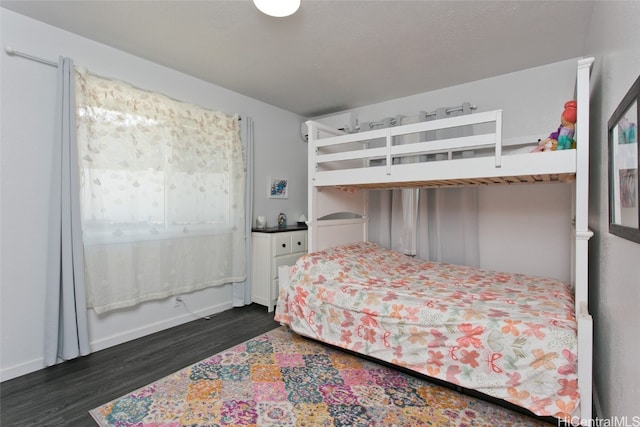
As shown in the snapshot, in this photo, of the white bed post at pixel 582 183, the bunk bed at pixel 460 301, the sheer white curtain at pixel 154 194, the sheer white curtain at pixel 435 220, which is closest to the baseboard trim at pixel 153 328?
the sheer white curtain at pixel 154 194

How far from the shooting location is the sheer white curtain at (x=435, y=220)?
3002 mm

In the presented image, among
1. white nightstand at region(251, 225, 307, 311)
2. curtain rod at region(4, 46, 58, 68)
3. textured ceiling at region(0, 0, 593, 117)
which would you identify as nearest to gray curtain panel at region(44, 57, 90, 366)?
curtain rod at region(4, 46, 58, 68)

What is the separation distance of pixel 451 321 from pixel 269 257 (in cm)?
206

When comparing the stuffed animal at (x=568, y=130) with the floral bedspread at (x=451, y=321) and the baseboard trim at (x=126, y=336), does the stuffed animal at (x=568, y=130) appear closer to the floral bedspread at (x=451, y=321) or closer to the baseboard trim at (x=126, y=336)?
the floral bedspread at (x=451, y=321)

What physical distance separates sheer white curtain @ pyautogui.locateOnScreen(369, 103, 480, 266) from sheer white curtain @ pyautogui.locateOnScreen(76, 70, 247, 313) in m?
1.75

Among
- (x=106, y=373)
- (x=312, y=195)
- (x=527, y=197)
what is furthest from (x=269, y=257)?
(x=527, y=197)

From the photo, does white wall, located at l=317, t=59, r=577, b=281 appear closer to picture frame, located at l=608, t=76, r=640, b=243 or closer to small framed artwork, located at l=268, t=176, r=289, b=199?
picture frame, located at l=608, t=76, r=640, b=243

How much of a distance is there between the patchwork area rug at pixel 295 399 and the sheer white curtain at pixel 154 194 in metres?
1.01

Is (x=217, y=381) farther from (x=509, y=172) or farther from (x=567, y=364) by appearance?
(x=509, y=172)

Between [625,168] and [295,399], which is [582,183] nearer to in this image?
[625,168]

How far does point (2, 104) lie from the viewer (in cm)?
196

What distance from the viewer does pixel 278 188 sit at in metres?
3.89

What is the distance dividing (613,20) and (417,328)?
1.86m

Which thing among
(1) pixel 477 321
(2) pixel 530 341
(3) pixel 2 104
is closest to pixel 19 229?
(3) pixel 2 104
